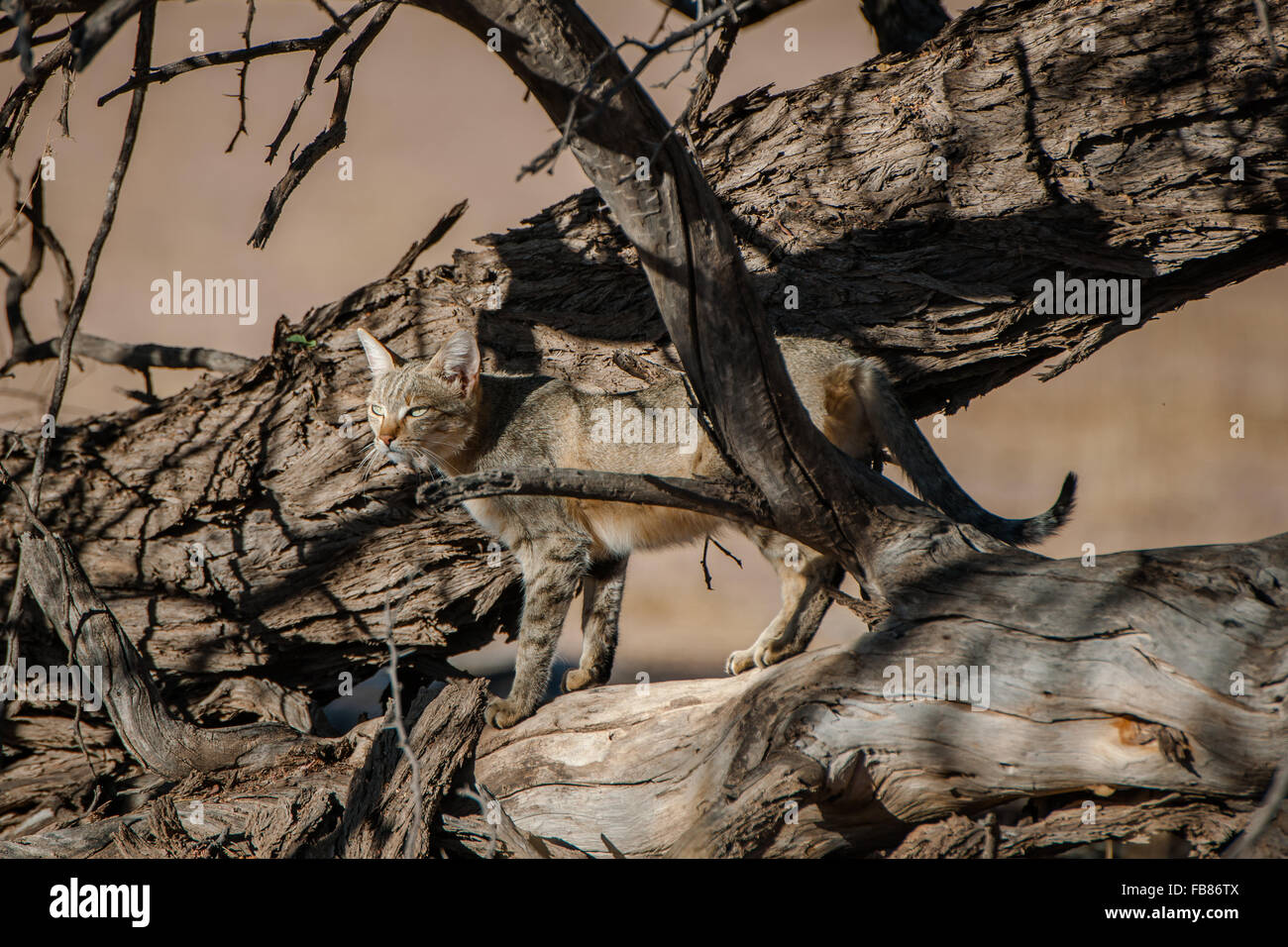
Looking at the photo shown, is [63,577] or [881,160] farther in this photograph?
[881,160]

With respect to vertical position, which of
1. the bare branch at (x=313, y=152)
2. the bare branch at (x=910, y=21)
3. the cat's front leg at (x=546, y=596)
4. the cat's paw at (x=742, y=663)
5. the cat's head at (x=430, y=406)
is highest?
the bare branch at (x=910, y=21)

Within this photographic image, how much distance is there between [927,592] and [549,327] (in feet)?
7.93

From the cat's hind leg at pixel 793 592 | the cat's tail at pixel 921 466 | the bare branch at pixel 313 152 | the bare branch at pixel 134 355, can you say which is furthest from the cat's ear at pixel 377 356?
the cat's tail at pixel 921 466

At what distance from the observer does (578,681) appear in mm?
3949

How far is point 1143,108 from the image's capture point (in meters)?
3.78

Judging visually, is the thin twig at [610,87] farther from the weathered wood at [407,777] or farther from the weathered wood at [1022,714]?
the weathered wood at [407,777]

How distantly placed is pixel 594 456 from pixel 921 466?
132 cm

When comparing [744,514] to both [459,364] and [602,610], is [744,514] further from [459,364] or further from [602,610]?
[459,364]

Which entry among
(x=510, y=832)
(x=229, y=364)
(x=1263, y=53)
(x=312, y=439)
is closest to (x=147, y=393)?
(x=229, y=364)

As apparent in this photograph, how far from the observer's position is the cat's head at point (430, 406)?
156 inches

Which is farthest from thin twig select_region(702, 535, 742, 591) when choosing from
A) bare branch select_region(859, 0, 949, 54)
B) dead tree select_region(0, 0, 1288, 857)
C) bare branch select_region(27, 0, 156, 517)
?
bare branch select_region(859, 0, 949, 54)

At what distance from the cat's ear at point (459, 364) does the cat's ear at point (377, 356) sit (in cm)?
30

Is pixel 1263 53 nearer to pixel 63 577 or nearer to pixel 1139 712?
pixel 1139 712

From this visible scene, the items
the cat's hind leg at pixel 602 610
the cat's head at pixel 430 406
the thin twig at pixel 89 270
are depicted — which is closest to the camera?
the thin twig at pixel 89 270
